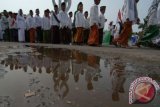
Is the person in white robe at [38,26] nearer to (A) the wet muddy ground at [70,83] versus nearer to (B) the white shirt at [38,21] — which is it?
(B) the white shirt at [38,21]

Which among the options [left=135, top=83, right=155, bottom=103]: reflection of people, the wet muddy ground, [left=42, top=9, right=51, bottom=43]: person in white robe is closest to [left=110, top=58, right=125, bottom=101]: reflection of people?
the wet muddy ground

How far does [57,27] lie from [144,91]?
42.0ft

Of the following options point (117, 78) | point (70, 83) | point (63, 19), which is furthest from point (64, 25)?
point (70, 83)

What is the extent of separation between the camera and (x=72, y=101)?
3.54 metres

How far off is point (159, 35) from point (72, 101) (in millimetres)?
7859

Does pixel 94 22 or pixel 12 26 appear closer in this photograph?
pixel 94 22

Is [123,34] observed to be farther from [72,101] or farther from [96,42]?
[72,101]

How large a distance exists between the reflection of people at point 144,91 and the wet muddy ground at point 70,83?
0.36 m

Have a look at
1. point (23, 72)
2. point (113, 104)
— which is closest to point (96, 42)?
point (23, 72)

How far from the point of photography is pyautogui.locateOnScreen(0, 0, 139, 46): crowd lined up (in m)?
12.4

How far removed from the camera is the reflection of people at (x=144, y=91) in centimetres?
293

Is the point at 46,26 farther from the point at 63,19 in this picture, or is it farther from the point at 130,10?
the point at 130,10

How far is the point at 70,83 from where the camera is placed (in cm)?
446

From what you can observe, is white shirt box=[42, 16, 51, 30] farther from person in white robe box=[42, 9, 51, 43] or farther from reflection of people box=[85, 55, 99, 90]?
reflection of people box=[85, 55, 99, 90]
